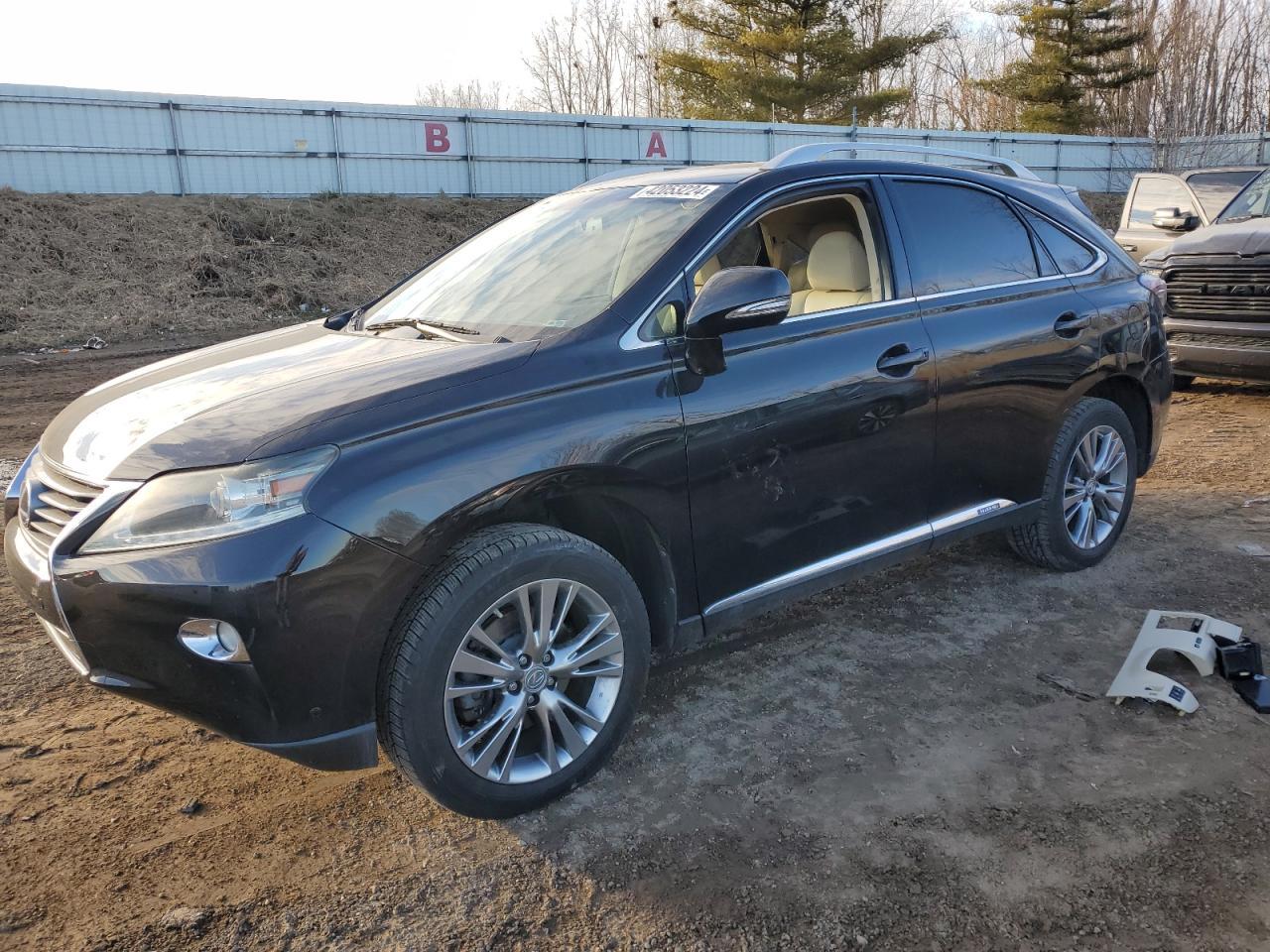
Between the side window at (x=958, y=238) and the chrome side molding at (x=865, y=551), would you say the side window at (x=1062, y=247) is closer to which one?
the side window at (x=958, y=238)

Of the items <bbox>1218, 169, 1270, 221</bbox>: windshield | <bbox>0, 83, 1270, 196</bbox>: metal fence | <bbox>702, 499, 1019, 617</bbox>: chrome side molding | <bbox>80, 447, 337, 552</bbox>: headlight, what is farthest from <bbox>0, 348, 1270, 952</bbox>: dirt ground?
<bbox>0, 83, 1270, 196</bbox>: metal fence

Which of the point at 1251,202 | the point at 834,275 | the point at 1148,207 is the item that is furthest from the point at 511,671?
the point at 1148,207

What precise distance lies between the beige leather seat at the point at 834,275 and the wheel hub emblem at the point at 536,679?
172 cm

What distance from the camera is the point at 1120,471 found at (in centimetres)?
465

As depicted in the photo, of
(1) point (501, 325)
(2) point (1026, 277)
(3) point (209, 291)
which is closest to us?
(1) point (501, 325)

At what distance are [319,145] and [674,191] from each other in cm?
2086

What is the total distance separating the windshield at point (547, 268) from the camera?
3238 millimetres

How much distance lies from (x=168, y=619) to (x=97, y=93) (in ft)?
67.5

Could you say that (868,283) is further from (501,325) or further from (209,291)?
(209,291)

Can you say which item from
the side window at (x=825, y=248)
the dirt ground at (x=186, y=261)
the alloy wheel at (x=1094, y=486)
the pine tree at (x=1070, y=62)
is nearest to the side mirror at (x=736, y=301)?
the side window at (x=825, y=248)

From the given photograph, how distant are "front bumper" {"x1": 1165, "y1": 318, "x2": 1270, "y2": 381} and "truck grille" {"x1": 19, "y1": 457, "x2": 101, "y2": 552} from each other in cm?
809

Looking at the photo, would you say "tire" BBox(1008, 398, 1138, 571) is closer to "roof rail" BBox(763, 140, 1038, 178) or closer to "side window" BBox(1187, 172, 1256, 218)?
"roof rail" BBox(763, 140, 1038, 178)

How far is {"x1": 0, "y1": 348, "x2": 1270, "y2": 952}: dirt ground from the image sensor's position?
7.87 ft

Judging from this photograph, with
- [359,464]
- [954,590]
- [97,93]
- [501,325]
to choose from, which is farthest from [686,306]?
[97,93]
